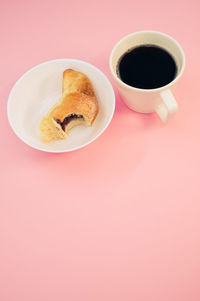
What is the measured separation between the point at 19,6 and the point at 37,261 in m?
0.94

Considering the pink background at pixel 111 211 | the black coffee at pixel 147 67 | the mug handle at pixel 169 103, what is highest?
the black coffee at pixel 147 67

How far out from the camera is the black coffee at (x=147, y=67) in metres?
0.83

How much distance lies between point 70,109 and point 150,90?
239mm

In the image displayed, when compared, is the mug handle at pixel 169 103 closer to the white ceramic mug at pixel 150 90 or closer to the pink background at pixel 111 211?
the white ceramic mug at pixel 150 90

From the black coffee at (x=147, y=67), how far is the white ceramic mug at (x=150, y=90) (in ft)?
0.04

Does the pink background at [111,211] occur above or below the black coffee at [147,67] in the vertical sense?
below

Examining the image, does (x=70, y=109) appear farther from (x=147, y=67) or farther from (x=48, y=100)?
(x=147, y=67)

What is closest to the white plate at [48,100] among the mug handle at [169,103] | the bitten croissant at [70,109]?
the bitten croissant at [70,109]

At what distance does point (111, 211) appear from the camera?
854mm

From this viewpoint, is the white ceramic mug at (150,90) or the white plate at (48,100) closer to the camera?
the white ceramic mug at (150,90)

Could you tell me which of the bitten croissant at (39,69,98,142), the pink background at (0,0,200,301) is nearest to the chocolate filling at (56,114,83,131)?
the bitten croissant at (39,69,98,142)

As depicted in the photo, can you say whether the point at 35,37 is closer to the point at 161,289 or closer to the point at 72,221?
the point at 72,221

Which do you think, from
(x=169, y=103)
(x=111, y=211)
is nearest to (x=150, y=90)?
(x=169, y=103)

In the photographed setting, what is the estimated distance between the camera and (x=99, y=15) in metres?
1.13
